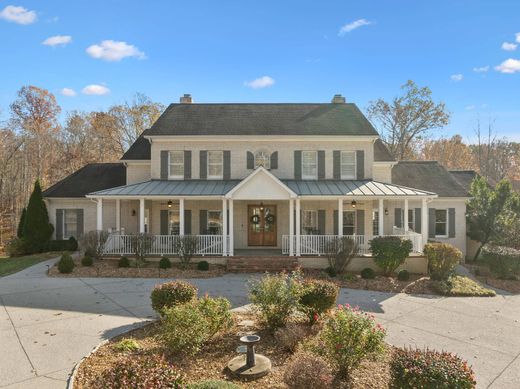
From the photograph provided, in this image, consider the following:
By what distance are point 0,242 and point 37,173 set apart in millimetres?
6529

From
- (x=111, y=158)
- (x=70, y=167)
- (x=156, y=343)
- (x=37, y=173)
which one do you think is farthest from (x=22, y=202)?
(x=156, y=343)

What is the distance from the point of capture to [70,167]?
34125 millimetres

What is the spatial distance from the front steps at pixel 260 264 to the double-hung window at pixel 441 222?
940 centimetres

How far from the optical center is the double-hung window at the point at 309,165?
58.7 ft

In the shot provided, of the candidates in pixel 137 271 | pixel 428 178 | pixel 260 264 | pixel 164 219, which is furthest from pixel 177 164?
pixel 428 178

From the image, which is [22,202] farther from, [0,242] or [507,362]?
[507,362]

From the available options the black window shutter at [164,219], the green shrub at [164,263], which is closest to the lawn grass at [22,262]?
the black window shutter at [164,219]

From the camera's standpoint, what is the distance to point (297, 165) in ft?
58.6

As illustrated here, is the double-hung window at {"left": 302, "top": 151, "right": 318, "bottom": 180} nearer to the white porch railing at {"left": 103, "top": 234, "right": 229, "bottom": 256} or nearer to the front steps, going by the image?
the front steps

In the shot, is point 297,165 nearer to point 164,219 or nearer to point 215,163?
point 215,163

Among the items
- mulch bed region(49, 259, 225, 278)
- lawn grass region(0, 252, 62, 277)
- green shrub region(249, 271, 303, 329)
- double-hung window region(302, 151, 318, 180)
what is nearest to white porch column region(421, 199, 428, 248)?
double-hung window region(302, 151, 318, 180)

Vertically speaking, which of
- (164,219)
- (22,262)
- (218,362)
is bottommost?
(22,262)

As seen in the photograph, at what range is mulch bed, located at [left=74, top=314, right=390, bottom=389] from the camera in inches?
216

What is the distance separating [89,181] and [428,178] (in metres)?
20.1
